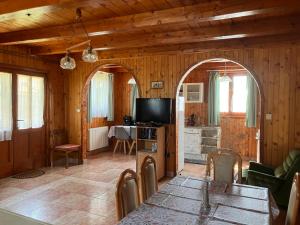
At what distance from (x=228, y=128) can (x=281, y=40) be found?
130 inches

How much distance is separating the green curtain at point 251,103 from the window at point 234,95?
42cm

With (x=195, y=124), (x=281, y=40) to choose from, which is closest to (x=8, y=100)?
(x=195, y=124)

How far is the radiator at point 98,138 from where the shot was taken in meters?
7.32

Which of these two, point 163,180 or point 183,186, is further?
point 163,180

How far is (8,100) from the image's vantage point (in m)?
5.10

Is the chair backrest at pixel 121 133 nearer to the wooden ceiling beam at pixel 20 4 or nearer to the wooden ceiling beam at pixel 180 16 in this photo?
the wooden ceiling beam at pixel 180 16

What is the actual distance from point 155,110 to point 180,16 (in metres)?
2.53

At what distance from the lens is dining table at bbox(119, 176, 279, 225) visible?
69.4 inches

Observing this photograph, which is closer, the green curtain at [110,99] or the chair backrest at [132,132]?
the chair backrest at [132,132]

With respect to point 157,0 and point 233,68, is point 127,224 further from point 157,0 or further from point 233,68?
point 233,68

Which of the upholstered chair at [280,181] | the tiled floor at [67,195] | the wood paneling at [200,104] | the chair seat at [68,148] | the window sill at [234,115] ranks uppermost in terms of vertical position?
the wood paneling at [200,104]

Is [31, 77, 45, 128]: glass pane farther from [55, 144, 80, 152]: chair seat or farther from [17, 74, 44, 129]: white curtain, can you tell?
[55, 144, 80, 152]: chair seat

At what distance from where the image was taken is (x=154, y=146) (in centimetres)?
503

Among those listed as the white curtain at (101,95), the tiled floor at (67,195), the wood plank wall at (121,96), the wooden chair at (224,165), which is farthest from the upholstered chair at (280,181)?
the wood plank wall at (121,96)
